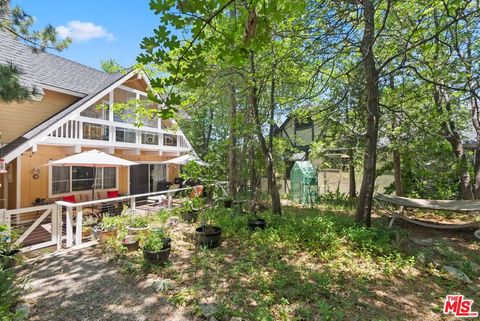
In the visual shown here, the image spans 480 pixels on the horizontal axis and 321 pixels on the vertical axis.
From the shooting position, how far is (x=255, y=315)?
302cm

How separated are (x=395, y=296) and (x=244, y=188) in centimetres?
849

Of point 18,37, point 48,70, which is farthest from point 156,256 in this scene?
point 48,70

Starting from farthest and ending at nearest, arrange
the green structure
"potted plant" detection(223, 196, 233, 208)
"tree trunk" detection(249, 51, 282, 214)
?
1. the green structure
2. "potted plant" detection(223, 196, 233, 208)
3. "tree trunk" detection(249, 51, 282, 214)

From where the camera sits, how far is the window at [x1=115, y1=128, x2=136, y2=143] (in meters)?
10.3

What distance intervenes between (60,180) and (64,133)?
74.8 inches

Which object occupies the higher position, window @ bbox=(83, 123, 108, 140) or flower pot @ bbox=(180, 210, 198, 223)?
window @ bbox=(83, 123, 108, 140)

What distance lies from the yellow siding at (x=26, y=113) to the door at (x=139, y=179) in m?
3.87

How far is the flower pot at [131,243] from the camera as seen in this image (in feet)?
17.1

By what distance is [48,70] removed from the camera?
32.2 feet

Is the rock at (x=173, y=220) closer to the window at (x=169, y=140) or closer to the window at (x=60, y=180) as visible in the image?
the window at (x=60, y=180)

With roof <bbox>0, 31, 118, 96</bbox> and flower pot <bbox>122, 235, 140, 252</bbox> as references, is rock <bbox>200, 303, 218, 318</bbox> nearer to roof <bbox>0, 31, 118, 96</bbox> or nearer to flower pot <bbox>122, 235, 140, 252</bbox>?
flower pot <bbox>122, 235, 140, 252</bbox>

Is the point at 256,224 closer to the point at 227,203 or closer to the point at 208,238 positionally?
the point at 208,238

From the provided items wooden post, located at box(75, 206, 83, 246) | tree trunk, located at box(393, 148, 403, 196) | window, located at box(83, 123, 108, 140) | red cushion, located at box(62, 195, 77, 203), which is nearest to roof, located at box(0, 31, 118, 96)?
window, located at box(83, 123, 108, 140)

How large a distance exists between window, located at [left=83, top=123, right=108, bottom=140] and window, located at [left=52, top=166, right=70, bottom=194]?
1.46 metres
